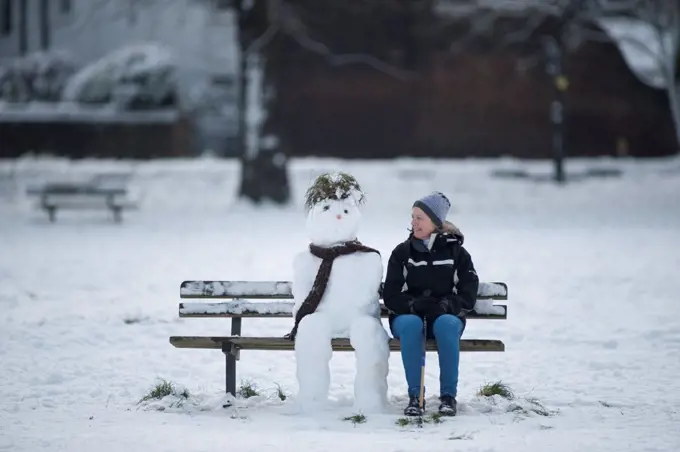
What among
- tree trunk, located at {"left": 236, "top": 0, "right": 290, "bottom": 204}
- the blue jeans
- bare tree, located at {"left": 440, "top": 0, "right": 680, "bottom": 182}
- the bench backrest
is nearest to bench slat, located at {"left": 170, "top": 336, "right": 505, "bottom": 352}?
the blue jeans

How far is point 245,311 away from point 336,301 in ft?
2.06

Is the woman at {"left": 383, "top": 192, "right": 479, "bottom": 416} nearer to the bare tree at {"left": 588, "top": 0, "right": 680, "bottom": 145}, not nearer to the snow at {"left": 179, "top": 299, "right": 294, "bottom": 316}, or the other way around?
the snow at {"left": 179, "top": 299, "right": 294, "bottom": 316}

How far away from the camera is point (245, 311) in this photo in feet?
23.4

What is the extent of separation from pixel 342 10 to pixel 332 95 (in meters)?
2.30

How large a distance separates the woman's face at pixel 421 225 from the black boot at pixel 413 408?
37.3 inches

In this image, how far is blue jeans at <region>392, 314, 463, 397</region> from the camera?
661 centimetres

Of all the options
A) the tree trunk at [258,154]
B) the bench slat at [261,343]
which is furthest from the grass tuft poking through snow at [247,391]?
the tree trunk at [258,154]

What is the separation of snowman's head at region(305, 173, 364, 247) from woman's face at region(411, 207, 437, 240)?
35 cm

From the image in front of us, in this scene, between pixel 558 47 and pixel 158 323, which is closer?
pixel 158 323

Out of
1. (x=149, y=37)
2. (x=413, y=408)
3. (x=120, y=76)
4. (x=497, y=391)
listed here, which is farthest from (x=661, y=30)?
(x=413, y=408)

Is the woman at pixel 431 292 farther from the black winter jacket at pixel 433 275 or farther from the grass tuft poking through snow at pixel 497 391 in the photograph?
the grass tuft poking through snow at pixel 497 391

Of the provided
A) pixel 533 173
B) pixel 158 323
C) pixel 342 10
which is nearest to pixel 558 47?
pixel 533 173

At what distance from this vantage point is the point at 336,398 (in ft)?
24.2

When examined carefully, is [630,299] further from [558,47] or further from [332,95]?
[332,95]
